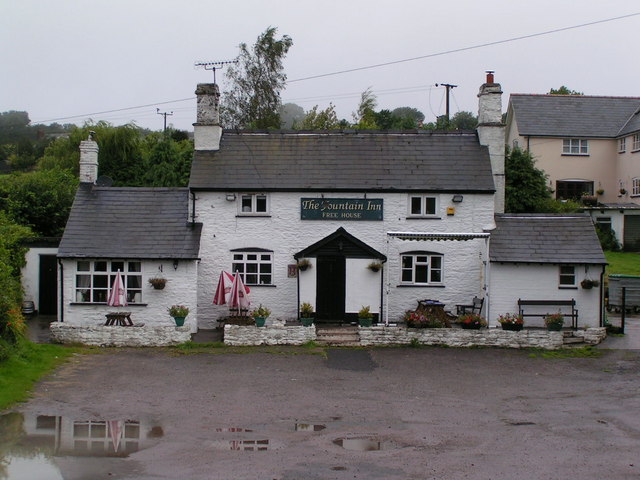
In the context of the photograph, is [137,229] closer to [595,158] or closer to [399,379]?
[399,379]

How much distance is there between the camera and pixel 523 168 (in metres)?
35.9

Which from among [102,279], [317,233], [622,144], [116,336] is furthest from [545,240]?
[622,144]

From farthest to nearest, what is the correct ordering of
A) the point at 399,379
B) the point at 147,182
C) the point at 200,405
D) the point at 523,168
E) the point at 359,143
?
the point at 147,182 < the point at 523,168 < the point at 359,143 < the point at 399,379 < the point at 200,405

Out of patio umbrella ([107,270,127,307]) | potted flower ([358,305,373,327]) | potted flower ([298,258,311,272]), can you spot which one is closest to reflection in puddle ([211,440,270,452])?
potted flower ([358,305,373,327])

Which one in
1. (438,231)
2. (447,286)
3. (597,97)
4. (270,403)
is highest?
(597,97)

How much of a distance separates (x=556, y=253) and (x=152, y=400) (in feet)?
46.8

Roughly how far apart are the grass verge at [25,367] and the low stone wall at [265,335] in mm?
4493

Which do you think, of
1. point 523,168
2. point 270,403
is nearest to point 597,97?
point 523,168

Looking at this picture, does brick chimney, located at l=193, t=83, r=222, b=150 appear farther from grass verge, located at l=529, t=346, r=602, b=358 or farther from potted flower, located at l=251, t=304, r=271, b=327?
grass verge, located at l=529, t=346, r=602, b=358

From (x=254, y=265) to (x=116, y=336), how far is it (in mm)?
5323

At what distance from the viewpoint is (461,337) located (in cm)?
2164

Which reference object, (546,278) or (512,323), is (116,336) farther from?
(546,278)

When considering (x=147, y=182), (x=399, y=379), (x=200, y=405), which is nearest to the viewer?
(x=200, y=405)

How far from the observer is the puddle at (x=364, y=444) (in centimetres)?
1179
